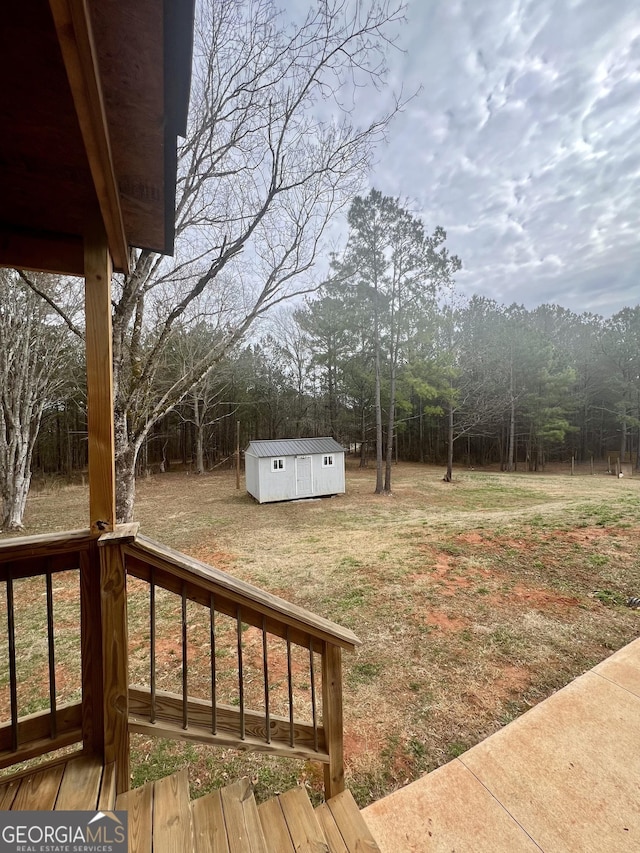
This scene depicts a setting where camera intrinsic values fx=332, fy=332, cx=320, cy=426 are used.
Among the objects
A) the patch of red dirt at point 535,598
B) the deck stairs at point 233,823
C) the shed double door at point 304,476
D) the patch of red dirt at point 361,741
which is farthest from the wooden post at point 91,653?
the shed double door at point 304,476

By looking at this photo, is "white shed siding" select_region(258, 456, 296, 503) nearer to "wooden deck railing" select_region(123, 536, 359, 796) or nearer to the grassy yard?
the grassy yard

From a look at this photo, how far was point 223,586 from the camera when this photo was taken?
125 centimetres

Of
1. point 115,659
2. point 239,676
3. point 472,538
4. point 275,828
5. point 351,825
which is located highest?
point 115,659

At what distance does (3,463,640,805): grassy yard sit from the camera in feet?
6.58

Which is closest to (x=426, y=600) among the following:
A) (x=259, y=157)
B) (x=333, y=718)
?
(x=333, y=718)

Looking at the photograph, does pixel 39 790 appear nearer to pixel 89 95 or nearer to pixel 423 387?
pixel 89 95

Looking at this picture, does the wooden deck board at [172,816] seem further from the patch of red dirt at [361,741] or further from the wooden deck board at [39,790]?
the patch of red dirt at [361,741]

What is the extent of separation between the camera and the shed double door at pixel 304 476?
10.5m

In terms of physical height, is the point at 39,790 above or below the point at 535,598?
above

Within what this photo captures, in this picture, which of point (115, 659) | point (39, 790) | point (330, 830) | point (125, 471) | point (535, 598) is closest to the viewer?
point (39, 790)

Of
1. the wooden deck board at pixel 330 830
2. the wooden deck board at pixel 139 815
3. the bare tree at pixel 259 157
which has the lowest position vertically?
the wooden deck board at pixel 330 830

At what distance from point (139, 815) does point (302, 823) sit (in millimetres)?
603

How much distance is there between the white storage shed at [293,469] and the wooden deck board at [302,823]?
876 cm

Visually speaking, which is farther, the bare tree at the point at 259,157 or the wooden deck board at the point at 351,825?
the bare tree at the point at 259,157
